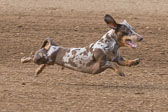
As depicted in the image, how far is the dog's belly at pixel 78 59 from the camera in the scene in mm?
9016

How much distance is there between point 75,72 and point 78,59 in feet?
4.05

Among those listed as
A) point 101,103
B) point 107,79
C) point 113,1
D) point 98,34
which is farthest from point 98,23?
point 101,103

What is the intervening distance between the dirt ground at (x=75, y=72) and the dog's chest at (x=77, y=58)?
0.41m

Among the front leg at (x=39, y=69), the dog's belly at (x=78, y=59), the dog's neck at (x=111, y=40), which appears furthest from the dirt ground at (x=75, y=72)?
the dog's neck at (x=111, y=40)

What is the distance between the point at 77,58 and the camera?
9102 millimetres

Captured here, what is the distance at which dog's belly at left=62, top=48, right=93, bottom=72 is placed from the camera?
9016mm

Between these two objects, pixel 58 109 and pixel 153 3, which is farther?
pixel 153 3

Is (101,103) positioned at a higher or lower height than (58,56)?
lower

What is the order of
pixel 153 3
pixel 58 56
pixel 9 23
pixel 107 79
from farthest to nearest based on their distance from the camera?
Answer: pixel 153 3, pixel 9 23, pixel 107 79, pixel 58 56

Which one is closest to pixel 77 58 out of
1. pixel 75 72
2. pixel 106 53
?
pixel 106 53

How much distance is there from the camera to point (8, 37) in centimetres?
1308

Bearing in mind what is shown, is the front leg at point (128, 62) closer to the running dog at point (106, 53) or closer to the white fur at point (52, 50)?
the running dog at point (106, 53)

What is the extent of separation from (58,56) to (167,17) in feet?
22.9

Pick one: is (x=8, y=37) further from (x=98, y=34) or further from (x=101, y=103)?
(x=101, y=103)
